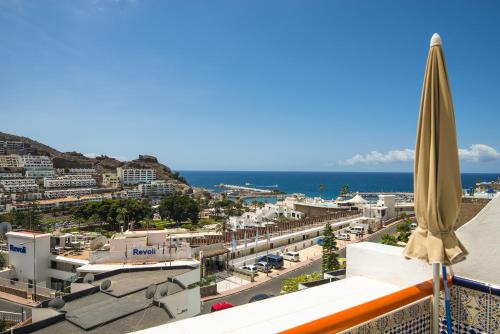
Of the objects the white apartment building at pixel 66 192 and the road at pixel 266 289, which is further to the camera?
the white apartment building at pixel 66 192

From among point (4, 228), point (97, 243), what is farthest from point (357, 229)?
point (4, 228)

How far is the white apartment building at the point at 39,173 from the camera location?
371 feet

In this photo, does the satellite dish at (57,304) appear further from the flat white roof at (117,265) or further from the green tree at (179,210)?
the green tree at (179,210)

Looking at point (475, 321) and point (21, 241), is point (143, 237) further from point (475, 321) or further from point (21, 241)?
point (475, 321)

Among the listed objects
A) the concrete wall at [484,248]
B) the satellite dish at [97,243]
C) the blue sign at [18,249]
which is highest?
the concrete wall at [484,248]

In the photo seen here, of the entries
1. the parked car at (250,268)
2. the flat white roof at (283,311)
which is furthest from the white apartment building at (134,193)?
the flat white roof at (283,311)

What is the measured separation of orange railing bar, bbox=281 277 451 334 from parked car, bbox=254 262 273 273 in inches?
834

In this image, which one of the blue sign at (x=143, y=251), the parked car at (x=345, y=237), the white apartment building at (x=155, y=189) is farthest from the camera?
the white apartment building at (x=155, y=189)

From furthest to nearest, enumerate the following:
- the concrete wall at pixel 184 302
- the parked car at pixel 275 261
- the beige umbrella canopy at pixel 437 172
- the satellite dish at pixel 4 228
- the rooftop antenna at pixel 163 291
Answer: the parked car at pixel 275 261 < the satellite dish at pixel 4 228 < the concrete wall at pixel 184 302 < the rooftop antenna at pixel 163 291 < the beige umbrella canopy at pixel 437 172

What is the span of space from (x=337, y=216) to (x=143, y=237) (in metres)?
28.9

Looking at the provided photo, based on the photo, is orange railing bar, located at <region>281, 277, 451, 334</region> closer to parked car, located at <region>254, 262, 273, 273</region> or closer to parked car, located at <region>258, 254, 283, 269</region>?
parked car, located at <region>254, 262, 273, 273</region>

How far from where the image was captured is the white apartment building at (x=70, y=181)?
4077 inches

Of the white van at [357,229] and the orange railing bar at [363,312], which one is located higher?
the orange railing bar at [363,312]

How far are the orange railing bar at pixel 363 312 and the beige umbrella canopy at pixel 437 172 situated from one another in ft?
1.06
